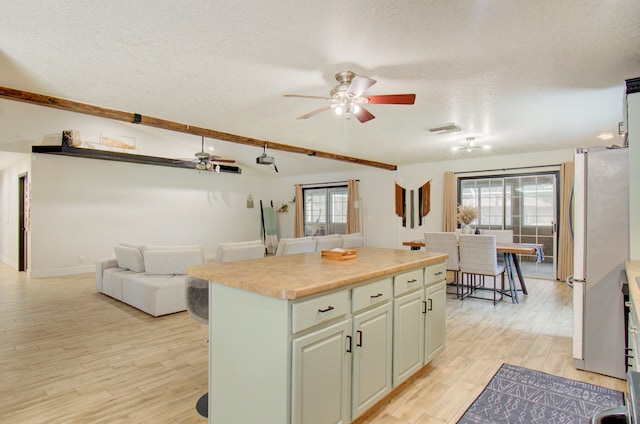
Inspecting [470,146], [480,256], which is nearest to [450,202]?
[470,146]

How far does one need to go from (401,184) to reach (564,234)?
355cm

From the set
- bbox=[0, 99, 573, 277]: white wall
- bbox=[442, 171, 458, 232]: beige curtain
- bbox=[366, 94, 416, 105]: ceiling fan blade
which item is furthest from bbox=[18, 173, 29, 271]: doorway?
bbox=[442, 171, 458, 232]: beige curtain

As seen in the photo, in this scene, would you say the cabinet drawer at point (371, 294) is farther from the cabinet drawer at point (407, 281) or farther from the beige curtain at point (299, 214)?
the beige curtain at point (299, 214)

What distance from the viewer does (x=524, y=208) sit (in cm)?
664

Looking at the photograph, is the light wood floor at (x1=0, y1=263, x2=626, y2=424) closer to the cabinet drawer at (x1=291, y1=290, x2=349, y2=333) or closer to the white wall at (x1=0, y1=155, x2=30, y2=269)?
the cabinet drawer at (x1=291, y1=290, x2=349, y2=333)

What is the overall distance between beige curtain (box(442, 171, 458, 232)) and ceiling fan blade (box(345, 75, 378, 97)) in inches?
205

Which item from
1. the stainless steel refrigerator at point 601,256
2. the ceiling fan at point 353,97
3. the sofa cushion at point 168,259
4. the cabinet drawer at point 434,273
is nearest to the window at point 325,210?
the sofa cushion at point 168,259

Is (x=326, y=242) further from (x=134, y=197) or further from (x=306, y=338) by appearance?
(x=134, y=197)

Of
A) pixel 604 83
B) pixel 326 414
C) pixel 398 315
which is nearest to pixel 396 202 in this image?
pixel 604 83

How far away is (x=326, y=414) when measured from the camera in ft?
5.62

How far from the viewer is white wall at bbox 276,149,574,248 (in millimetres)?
6875

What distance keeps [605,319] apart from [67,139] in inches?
336

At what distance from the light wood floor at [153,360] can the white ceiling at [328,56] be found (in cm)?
252

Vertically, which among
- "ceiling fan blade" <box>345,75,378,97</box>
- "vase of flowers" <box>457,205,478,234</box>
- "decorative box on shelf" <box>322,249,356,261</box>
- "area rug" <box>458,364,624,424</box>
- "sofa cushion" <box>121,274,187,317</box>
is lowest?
"area rug" <box>458,364,624,424</box>
